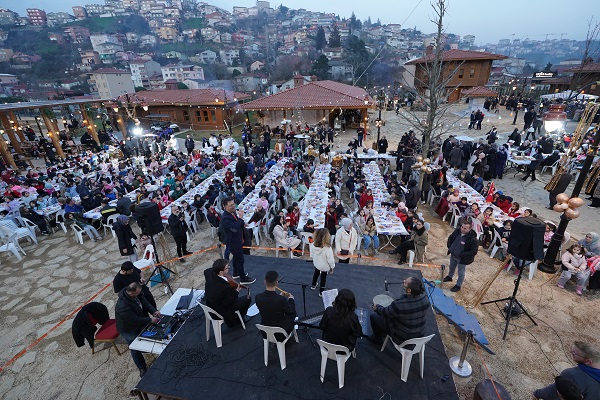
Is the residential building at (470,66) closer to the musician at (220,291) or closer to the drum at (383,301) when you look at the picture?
the drum at (383,301)

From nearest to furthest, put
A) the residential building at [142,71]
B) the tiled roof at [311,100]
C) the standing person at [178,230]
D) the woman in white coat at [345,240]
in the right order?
the woman in white coat at [345,240]
the standing person at [178,230]
the tiled roof at [311,100]
the residential building at [142,71]

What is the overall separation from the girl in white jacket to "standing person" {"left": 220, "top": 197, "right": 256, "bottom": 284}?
7792 millimetres

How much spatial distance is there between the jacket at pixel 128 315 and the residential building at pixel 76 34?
141316 mm

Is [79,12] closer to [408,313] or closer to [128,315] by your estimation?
[128,315]

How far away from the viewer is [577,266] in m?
6.78

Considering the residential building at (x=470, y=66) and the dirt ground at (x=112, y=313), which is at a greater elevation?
the residential building at (x=470, y=66)

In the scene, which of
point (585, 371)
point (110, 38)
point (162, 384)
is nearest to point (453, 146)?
point (585, 371)

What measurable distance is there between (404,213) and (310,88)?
838 inches

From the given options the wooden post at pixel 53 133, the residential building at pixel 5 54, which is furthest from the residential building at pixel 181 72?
the wooden post at pixel 53 133

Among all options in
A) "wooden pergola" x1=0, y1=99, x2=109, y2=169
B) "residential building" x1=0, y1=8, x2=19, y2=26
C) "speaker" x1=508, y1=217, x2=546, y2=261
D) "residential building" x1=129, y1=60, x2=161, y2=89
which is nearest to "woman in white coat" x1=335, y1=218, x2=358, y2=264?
"speaker" x1=508, y1=217, x2=546, y2=261

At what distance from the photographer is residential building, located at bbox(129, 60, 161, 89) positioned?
77.4 metres

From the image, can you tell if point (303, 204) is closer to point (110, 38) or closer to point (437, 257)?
point (437, 257)

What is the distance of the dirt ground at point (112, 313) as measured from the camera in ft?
17.0

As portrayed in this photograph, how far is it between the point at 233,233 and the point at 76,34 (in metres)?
146
